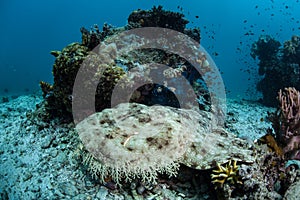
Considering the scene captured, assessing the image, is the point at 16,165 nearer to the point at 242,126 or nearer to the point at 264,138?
the point at 264,138

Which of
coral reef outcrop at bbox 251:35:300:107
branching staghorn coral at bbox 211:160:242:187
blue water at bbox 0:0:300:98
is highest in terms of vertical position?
blue water at bbox 0:0:300:98

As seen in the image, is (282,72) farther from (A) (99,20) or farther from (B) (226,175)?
(A) (99,20)

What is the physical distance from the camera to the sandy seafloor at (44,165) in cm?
385

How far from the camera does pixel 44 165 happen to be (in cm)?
467

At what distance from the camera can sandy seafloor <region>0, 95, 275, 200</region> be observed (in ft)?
12.6

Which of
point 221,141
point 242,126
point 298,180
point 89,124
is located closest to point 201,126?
point 221,141

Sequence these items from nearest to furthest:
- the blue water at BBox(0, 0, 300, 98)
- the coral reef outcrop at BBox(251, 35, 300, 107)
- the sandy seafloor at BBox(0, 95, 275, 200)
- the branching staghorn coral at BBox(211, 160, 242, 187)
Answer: the branching staghorn coral at BBox(211, 160, 242, 187) < the sandy seafloor at BBox(0, 95, 275, 200) < the coral reef outcrop at BBox(251, 35, 300, 107) < the blue water at BBox(0, 0, 300, 98)

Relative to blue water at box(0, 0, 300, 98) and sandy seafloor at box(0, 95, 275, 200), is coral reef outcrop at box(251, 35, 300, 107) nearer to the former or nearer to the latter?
sandy seafloor at box(0, 95, 275, 200)

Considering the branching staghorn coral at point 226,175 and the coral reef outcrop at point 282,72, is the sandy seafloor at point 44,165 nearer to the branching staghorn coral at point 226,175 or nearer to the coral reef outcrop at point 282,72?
the branching staghorn coral at point 226,175

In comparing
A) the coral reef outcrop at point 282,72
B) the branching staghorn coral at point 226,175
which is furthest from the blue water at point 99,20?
the branching staghorn coral at point 226,175

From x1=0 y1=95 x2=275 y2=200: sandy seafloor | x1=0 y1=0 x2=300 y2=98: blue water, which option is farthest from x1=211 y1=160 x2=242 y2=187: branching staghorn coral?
x1=0 y1=0 x2=300 y2=98: blue water

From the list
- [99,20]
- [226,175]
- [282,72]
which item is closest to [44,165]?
[226,175]

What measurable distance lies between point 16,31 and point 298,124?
141 meters

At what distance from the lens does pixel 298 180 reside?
3891mm
